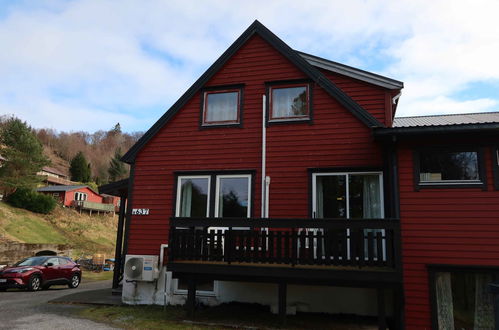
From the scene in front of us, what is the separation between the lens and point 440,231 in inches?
332

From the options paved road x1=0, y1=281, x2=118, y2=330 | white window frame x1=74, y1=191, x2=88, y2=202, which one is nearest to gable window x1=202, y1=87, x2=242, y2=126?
paved road x1=0, y1=281, x2=118, y2=330

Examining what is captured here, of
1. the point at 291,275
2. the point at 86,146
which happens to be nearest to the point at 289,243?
the point at 291,275

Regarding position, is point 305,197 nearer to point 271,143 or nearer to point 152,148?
point 271,143

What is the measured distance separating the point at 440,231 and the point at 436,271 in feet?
2.87

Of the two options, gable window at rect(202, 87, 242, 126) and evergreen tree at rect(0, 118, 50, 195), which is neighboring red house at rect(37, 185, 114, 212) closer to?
evergreen tree at rect(0, 118, 50, 195)

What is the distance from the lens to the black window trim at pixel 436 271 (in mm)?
8031

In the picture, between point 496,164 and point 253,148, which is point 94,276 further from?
point 496,164

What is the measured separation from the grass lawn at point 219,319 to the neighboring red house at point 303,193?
352 mm

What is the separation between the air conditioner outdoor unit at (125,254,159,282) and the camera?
10438 millimetres

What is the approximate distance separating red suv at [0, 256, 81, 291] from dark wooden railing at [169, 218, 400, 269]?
9.54m

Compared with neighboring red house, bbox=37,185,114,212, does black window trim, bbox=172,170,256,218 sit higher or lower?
lower

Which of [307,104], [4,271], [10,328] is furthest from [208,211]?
[4,271]

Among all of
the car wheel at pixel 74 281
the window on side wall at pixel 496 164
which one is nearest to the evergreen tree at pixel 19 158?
the car wheel at pixel 74 281

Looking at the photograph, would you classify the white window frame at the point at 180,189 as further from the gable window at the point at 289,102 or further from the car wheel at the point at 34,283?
the car wheel at the point at 34,283
